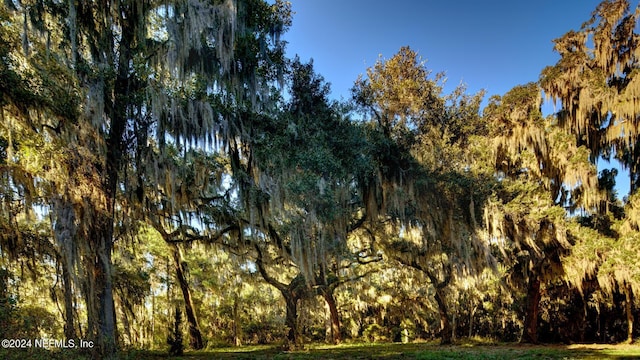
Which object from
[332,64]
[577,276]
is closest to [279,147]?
[332,64]

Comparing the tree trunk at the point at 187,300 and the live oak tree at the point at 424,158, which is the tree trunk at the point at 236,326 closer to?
the tree trunk at the point at 187,300

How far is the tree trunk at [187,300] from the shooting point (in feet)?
44.7

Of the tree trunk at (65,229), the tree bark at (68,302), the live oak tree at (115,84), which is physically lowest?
the tree bark at (68,302)

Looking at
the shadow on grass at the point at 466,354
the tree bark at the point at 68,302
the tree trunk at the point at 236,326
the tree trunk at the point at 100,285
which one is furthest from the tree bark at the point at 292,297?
the tree trunk at the point at 236,326

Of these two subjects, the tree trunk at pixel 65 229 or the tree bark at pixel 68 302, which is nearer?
the tree trunk at pixel 65 229

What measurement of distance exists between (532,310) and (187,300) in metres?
12.7

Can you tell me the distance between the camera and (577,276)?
1206cm

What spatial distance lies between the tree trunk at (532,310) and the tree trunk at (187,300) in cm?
1255

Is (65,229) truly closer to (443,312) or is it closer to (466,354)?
(466,354)

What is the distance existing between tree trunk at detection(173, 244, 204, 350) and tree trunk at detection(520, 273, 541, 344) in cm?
1255

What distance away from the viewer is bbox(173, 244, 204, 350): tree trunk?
13.6 m

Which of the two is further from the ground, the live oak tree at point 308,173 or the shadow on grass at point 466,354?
the live oak tree at point 308,173

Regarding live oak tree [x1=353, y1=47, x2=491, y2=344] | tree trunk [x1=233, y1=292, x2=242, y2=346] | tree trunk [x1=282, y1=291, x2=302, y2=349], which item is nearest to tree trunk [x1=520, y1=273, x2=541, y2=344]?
live oak tree [x1=353, y1=47, x2=491, y2=344]

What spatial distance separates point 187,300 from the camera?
14.2 metres
